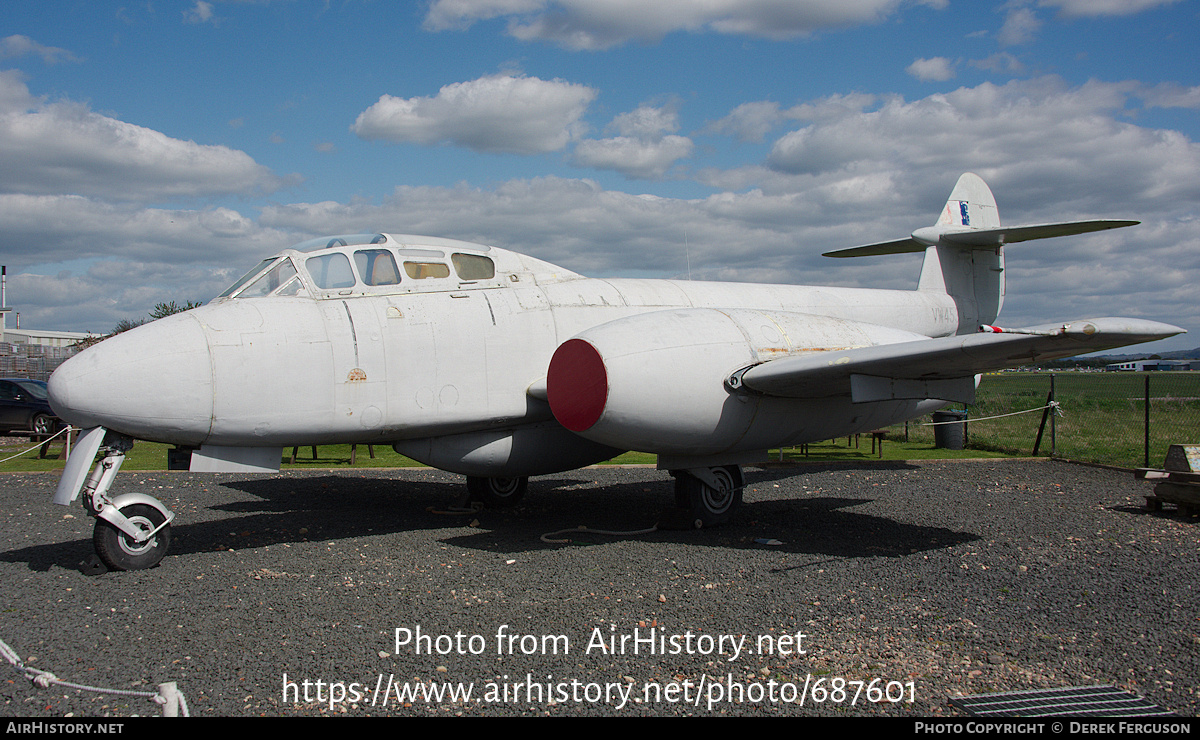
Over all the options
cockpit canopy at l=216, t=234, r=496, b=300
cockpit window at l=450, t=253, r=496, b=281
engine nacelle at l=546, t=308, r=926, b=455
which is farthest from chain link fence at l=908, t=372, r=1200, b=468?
cockpit canopy at l=216, t=234, r=496, b=300

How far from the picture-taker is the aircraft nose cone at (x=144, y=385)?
5.86m

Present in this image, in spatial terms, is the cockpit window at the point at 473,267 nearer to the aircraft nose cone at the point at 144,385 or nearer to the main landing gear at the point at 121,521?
the aircraft nose cone at the point at 144,385

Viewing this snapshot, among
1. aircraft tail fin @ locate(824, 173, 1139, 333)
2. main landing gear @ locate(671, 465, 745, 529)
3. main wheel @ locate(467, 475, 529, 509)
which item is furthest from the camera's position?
aircraft tail fin @ locate(824, 173, 1139, 333)

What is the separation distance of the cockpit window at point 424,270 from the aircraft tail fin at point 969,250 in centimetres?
759

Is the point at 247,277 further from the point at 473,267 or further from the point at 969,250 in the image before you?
the point at 969,250

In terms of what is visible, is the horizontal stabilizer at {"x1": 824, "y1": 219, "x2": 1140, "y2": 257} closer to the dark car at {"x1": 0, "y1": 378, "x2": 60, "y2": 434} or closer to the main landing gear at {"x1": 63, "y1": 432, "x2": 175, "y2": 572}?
the main landing gear at {"x1": 63, "y1": 432, "x2": 175, "y2": 572}

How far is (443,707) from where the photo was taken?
374 cm

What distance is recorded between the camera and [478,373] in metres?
7.30

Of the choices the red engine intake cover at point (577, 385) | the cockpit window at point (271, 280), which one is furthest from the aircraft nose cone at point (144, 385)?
the red engine intake cover at point (577, 385)

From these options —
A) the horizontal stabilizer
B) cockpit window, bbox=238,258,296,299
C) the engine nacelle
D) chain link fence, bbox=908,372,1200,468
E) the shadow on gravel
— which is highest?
the horizontal stabilizer

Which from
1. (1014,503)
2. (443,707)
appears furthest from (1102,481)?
(443,707)

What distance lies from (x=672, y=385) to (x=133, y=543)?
191 inches

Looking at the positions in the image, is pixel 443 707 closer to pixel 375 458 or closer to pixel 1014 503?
pixel 1014 503

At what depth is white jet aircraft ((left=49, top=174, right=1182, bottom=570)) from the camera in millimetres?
6094
